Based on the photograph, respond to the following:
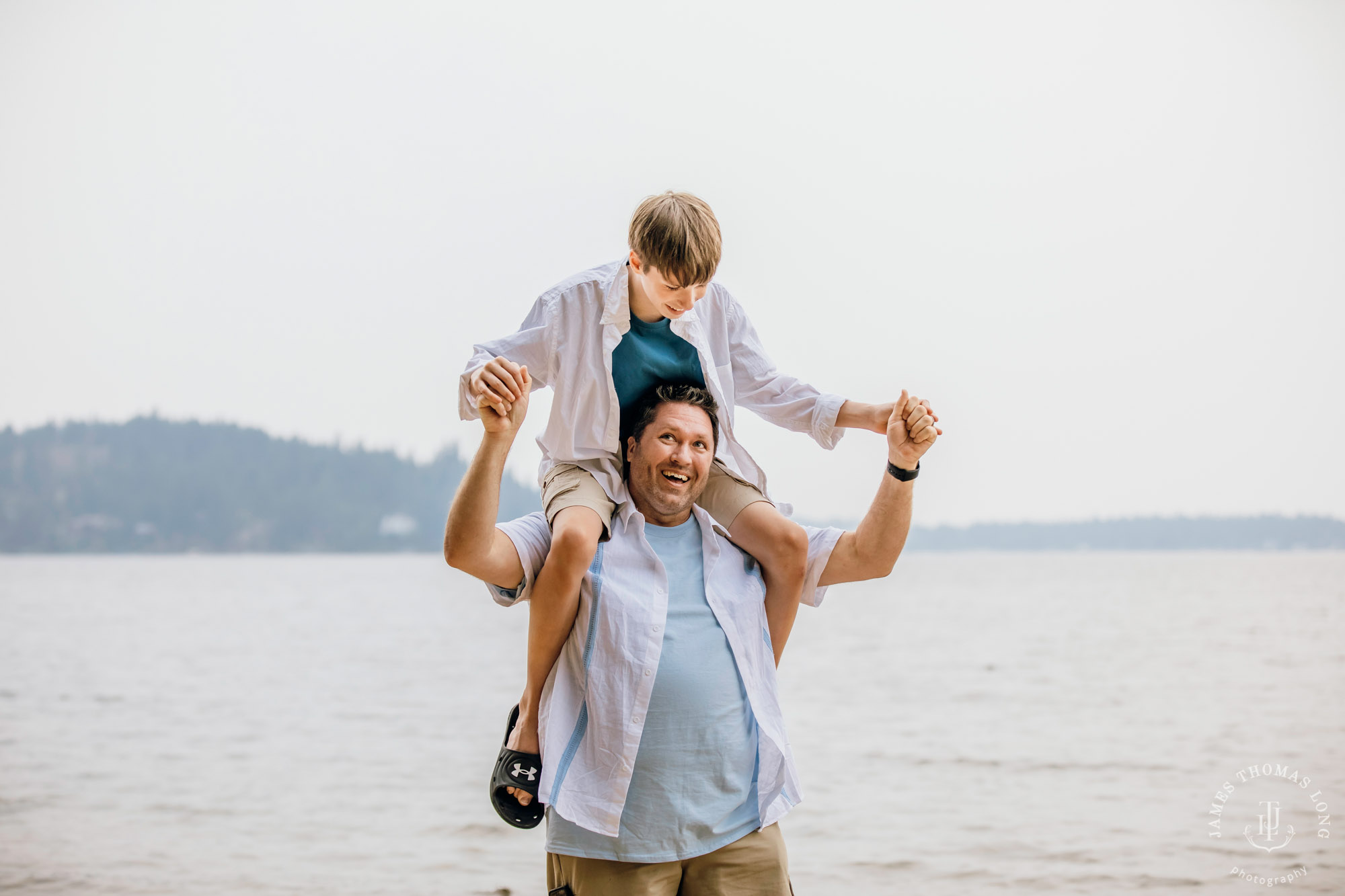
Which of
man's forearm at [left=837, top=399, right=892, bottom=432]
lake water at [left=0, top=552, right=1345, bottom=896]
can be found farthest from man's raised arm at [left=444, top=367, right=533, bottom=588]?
lake water at [left=0, top=552, right=1345, bottom=896]

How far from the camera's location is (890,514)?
2.82 m

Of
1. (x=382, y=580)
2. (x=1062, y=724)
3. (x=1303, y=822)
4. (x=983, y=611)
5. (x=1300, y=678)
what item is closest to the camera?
(x=1303, y=822)

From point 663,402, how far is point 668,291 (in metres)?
0.32

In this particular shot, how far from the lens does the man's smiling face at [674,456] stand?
2812 millimetres

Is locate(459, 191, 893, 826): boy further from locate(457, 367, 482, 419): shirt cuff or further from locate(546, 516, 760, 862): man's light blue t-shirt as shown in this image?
locate(546, 516, 760, 862): man's light blue t-shirt

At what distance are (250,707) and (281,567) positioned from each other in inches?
2903

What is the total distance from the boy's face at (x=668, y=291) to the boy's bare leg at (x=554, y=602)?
55 centimetres

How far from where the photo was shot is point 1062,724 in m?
18.0

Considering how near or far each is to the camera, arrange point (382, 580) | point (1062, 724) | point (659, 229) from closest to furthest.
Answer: point (659, 229)
point (1062, 724)
point (382, 580)

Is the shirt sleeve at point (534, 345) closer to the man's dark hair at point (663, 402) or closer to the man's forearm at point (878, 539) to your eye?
the man's dark hair at point (663, 402)

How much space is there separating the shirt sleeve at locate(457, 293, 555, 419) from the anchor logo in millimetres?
9578

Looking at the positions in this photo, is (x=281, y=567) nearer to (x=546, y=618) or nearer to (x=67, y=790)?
(x=67, y=790)

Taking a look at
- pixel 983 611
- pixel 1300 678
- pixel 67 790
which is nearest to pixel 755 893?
pixel 67 790

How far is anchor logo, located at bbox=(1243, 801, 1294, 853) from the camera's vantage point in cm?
993
